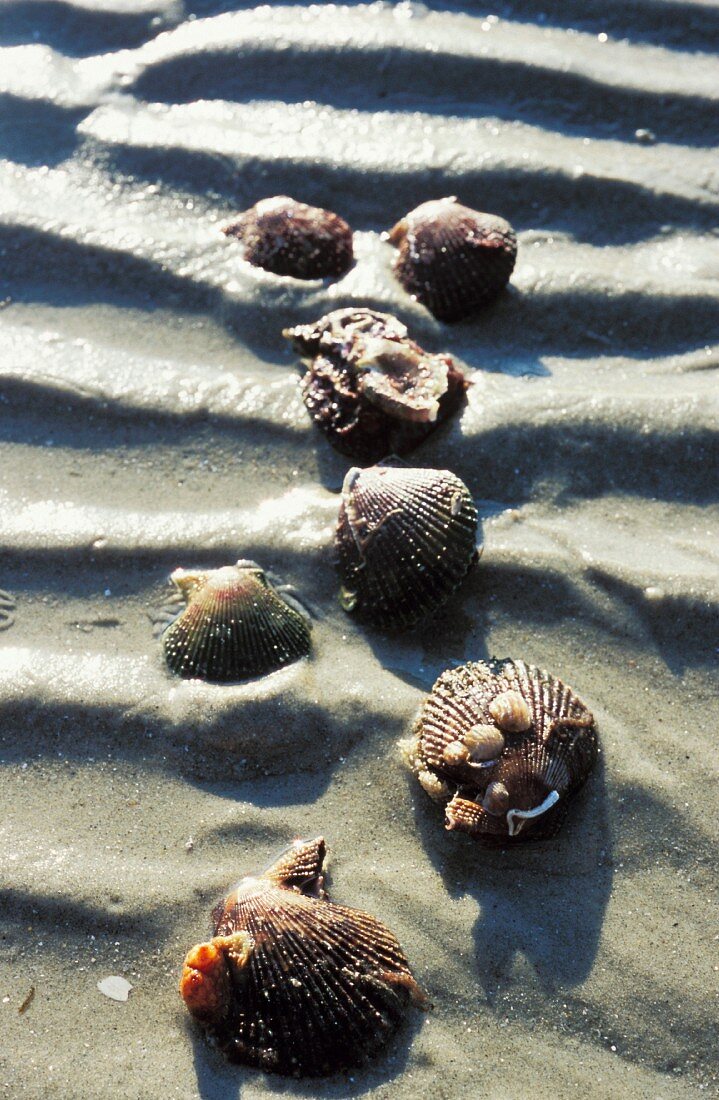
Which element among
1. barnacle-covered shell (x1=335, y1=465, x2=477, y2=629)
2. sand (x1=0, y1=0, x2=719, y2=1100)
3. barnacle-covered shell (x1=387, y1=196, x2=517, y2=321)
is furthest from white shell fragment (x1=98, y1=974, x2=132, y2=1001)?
barnacle-covered shell (x1=387, y1=196, x2=517, y2=321)

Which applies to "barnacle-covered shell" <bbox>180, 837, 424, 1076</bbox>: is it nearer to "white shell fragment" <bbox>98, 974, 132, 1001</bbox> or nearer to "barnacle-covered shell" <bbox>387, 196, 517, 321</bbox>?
"white shell fragment" <bbox>98, 974, 132, 1001</bbox>

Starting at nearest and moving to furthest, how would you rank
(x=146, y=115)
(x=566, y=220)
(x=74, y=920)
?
(x=74, y=920), (x=566, y=220), (x=146, y=115)

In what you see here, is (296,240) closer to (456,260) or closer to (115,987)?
(456,260)

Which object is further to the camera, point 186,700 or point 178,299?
point 178,299

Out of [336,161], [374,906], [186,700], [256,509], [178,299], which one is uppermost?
[336,161]

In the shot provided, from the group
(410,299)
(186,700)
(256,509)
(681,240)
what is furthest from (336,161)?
(186,700)

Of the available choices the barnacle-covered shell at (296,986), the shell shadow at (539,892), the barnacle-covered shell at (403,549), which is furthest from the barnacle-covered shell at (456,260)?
the barnacle-covered shell at (296,986)

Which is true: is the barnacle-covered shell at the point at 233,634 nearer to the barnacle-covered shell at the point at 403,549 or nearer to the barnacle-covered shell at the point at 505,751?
the barnacle-covered shell at the point at 403,549

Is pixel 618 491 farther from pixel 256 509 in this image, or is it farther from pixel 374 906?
pixel 374 906
